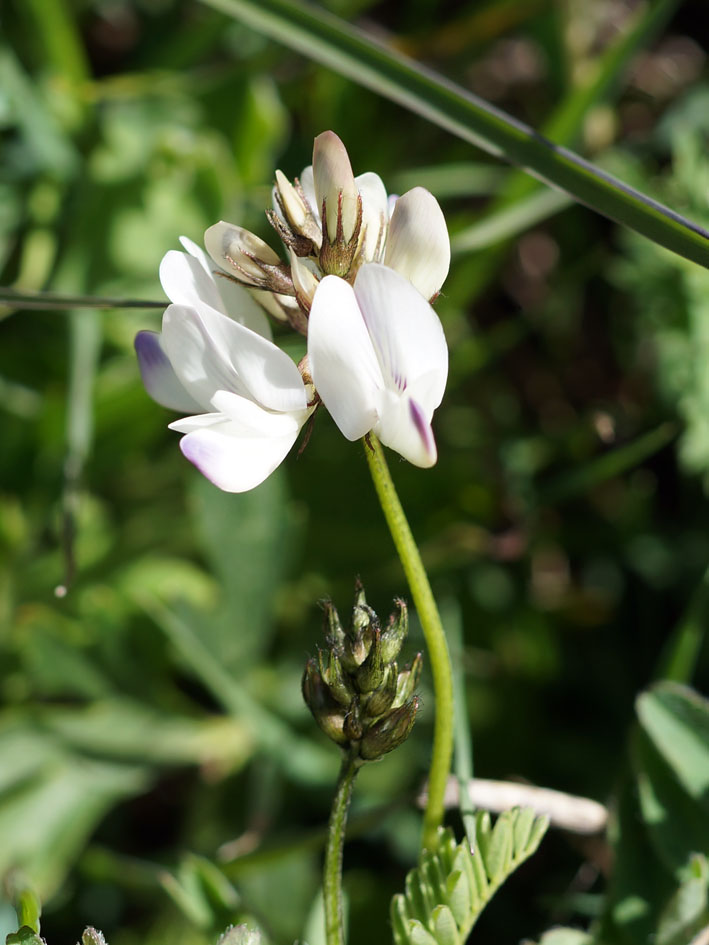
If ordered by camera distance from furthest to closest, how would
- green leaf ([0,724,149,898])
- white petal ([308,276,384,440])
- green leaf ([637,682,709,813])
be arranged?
green leaf ([0,724,149,898]) < green leaf ([637,682,709,813]) < white petal ([308,276,384,440])

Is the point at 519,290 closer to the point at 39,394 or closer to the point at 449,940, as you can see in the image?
the point at 39,394

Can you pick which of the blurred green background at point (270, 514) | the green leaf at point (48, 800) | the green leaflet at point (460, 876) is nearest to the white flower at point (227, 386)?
the green leaflet at point (460, 876)

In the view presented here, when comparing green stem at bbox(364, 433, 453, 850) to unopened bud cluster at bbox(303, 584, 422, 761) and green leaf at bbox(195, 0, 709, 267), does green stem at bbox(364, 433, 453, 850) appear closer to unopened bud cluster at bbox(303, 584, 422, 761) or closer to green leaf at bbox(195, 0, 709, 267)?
unopened bud cluster at bbox(303, 584, 422, 761)

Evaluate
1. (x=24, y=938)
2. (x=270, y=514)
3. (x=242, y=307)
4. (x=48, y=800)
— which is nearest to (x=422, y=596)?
(x=242, y=307)

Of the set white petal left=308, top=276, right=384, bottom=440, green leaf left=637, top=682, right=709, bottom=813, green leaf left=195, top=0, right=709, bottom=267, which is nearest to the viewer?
white petal left=308, top=276, right=384, bottom=440

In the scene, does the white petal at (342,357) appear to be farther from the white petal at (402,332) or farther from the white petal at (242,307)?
the white petal at (242,307)

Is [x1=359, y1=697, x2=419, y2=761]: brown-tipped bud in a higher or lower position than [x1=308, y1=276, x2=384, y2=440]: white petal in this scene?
lower

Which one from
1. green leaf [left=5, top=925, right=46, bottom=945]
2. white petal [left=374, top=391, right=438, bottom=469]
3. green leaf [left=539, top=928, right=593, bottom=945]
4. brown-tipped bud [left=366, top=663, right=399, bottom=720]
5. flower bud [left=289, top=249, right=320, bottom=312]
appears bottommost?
green leaf [left=539, top=928, right=593, bottom=945]

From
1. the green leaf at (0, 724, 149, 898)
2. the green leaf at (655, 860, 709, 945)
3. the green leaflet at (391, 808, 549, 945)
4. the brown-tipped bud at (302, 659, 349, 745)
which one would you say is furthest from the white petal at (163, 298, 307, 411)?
the green leaf at (0, 724, 149, 898)
